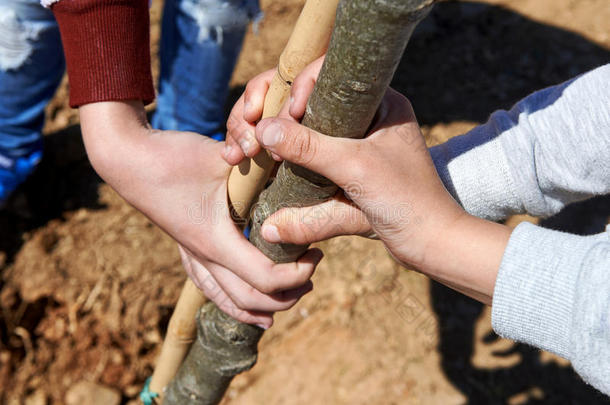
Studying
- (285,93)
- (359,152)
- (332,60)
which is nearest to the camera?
(332,60)

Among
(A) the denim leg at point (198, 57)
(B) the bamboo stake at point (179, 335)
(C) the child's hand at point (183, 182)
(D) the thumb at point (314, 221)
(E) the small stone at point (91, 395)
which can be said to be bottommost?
(E) the small stone at point (91, 395)

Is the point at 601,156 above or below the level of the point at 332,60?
below

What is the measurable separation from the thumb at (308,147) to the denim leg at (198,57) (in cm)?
112

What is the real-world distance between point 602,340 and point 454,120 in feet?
5.99

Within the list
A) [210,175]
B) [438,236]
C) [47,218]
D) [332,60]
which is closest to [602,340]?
[438,236]

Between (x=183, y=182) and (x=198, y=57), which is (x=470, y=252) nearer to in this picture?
(x=183, y=182)

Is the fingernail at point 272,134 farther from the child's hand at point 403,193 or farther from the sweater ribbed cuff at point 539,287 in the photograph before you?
the sweater ribbed cuff at point 539,287

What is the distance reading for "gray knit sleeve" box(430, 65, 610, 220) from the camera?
1.03 metres

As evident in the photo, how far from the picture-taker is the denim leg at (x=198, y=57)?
1.76 metres

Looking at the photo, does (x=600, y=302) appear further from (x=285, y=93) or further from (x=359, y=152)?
(x=285, y=93)

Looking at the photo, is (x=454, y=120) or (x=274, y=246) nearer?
(x=274, y=246)

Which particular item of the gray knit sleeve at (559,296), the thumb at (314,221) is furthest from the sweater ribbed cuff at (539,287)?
the thumb at (314,221)

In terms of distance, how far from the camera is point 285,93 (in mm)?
899

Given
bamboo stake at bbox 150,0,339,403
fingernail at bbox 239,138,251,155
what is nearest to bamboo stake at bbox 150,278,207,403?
bamboo stake at bbox 150,0,339,403
